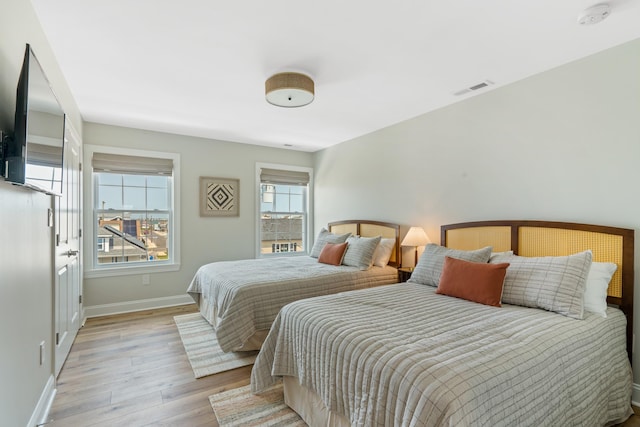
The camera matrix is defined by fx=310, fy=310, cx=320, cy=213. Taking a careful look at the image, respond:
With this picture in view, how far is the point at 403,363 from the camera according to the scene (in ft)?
4.41

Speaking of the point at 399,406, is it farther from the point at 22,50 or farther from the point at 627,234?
the point at 22,50

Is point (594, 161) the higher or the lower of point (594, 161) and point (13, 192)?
the higher

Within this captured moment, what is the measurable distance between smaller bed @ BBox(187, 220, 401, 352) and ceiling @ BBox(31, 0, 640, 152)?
1728 millimetres

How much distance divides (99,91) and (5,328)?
2477 mm

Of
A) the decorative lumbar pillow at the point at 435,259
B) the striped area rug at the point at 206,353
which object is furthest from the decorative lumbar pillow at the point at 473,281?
the striped area rug at the point at 206,353

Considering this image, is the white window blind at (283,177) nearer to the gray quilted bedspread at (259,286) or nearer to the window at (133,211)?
the window at (133,211)

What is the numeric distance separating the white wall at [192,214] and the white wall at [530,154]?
2.13 metres

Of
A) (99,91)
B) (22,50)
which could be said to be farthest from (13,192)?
(99,91)

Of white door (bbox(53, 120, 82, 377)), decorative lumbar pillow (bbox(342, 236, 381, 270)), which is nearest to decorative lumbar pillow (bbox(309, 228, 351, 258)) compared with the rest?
decorative lumbar pillow (bbox(342, 236, 381, 270))

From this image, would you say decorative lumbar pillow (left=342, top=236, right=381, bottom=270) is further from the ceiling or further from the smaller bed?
the ceiling

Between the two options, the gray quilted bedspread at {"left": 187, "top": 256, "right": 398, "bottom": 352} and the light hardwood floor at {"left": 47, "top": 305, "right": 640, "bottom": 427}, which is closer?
the light hardwood floor at {"left": 47, "top": 305, "right": 640, "bottom": 427}

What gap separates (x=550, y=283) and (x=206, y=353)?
287 cm

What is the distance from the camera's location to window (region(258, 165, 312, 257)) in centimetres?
531

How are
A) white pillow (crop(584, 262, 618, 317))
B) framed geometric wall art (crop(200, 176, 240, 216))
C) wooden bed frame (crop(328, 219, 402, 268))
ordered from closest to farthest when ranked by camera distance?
1. white pillow (crop(584, 262, 618, 317))
2. wooden bed frame (crop(328, 219, 402, 268))
3. framed geometric wall art (crop(200, 176, 240, 216))
